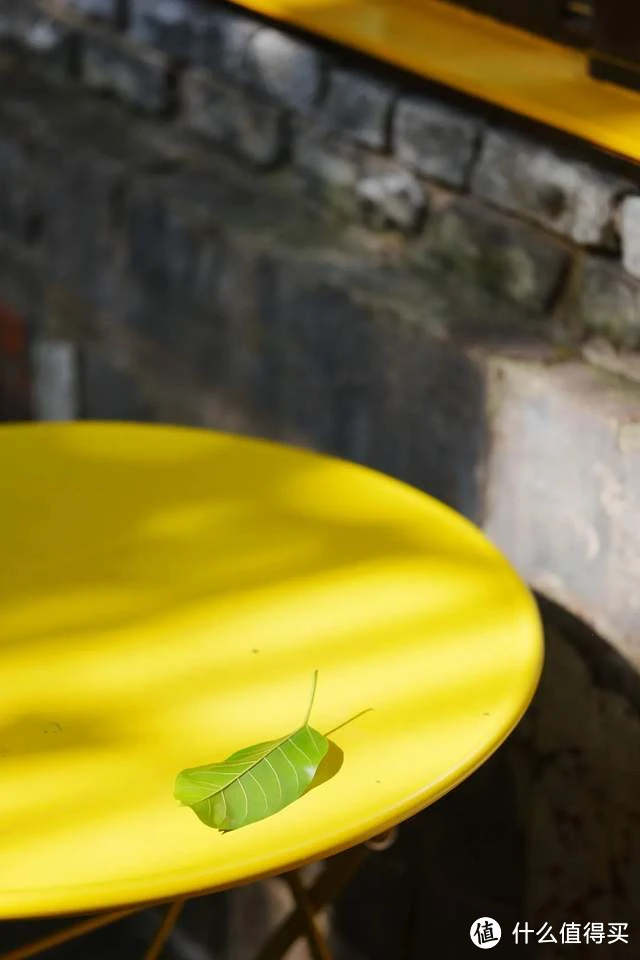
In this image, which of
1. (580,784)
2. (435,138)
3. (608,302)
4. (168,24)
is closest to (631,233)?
(608,302)

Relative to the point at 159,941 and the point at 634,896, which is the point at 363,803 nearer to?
the point at 159,941

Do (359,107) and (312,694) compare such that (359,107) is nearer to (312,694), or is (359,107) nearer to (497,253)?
(497,253)

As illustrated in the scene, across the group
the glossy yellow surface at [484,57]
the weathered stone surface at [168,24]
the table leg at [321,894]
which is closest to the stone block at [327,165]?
the glossy yellow surface at [484,57]

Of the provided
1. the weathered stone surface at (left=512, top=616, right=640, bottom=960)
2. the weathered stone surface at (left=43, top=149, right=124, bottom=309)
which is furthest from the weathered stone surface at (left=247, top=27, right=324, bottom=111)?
the weathered stone surface at (left=512, top=616, right=640, bottom=960)

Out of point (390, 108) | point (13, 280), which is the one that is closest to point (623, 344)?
point (390, 108)

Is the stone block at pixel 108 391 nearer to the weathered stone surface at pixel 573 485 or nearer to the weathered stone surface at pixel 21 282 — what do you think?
the weathered stone surface at pixel 21 282

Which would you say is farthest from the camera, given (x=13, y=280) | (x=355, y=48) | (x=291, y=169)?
(x=13, y=280)
